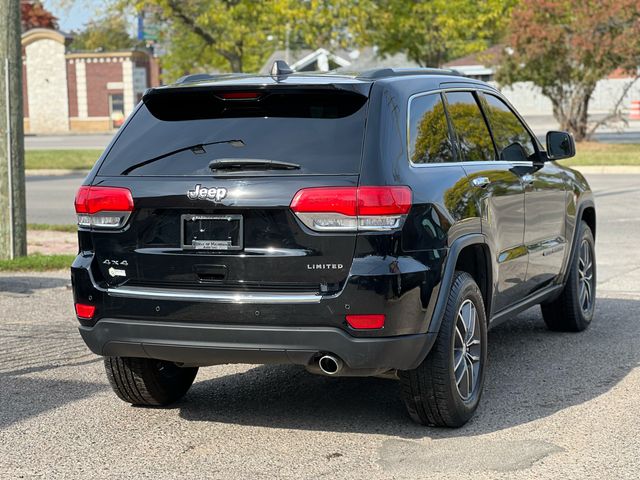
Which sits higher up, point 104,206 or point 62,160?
point 104,206

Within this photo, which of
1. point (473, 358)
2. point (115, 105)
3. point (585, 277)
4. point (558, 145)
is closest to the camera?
point (473, 358)

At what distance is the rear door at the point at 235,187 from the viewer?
524cm

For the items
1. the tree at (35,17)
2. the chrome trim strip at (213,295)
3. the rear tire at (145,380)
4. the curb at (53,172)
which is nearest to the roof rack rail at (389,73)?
the chrome trim strip at (213,295)

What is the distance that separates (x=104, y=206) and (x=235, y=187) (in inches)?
28.8

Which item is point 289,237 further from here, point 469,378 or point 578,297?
point 578,297

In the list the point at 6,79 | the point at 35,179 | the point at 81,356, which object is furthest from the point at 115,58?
the point at 81,356

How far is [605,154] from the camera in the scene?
29.6 m

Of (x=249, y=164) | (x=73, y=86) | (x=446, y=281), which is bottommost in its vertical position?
(x=446, y=281)

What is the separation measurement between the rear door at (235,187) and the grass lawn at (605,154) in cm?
2086

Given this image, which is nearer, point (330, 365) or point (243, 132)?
point (330, 365)

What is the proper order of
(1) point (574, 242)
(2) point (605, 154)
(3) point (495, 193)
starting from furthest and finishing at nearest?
(2) point (605, 154), (1) point (574, 242), (3) point (495, 193)

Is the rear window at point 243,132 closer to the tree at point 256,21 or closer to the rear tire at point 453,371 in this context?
the rear tire at point 453,371

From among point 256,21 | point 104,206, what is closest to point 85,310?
point 104,206

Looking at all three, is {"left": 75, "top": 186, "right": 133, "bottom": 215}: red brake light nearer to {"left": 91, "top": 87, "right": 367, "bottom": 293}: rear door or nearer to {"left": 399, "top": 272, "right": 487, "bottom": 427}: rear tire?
{"left": 91, "top": 87, "right": 367, "bottom": 293}: rear door
